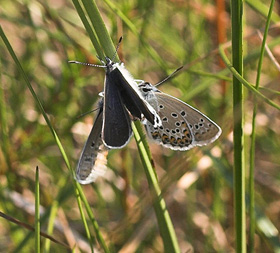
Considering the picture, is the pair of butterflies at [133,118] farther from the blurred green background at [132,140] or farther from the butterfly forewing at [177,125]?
the blurred green background at [132,140]

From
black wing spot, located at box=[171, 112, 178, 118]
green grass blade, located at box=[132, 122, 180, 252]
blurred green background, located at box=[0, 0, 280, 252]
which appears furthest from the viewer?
blurred green background, located at box=[0, 0, 280, 252]

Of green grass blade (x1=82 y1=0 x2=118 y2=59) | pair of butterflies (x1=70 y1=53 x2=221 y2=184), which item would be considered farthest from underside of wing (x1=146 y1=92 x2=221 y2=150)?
green grass blade (x1=82 y1=0 x2=118 y2=59)

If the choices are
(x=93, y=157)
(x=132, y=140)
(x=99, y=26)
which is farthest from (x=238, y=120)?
(x=132, y=140)

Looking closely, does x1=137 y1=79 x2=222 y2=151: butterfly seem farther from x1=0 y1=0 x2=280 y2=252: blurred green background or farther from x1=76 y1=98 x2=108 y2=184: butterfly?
x1=0 y1=0 x2=280 y2=252: blurred green background

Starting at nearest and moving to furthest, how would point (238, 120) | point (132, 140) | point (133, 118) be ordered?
point (238, 120), point (133, 118), point (132, 140)

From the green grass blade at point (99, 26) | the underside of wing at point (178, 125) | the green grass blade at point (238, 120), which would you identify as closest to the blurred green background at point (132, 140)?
the underside of wing at point (178, 125)

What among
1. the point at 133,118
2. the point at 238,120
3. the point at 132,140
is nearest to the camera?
the point at 238,120

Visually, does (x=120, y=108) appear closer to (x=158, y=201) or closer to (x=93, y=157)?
(x=93, y=157)
